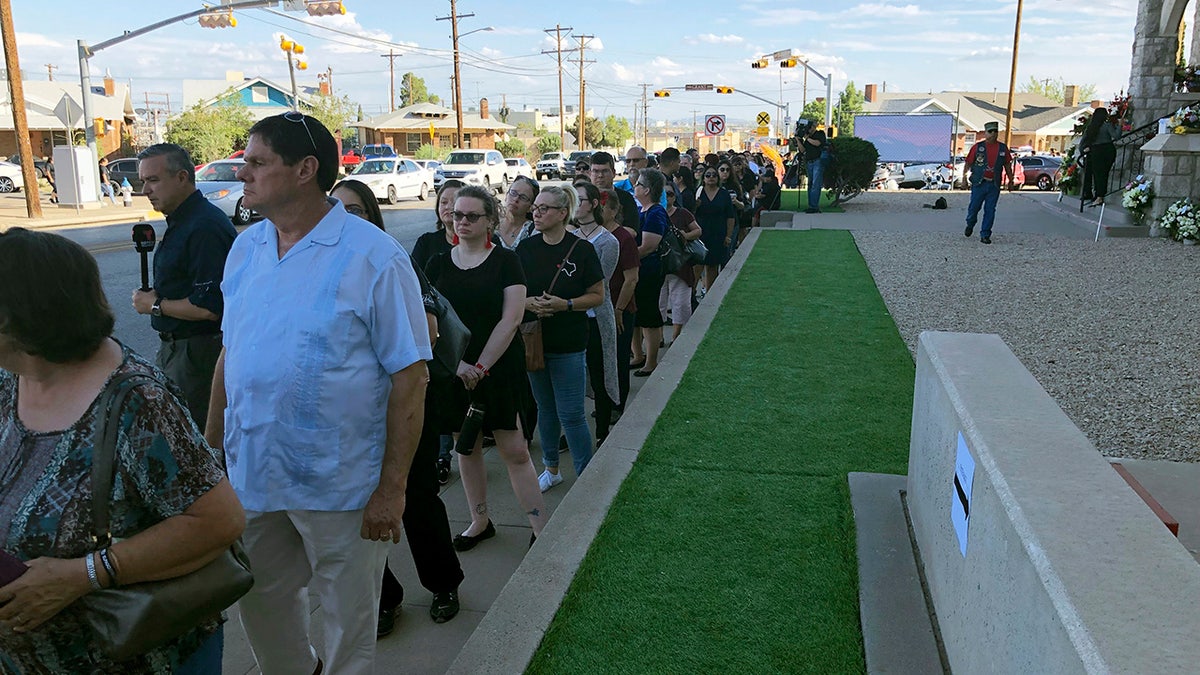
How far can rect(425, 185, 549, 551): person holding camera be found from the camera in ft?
13.9

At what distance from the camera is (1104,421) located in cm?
589

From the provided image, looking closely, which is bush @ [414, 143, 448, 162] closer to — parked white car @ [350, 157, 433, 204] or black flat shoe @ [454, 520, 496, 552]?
parked white car @ [350, 157, 433, 204]

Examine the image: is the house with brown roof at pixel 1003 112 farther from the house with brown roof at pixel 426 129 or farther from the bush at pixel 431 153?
the bush at pixel 431 153

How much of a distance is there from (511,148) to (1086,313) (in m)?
68.8

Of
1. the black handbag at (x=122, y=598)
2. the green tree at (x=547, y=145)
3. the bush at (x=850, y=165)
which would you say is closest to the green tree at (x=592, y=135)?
the green tree at (x=547, y=145)

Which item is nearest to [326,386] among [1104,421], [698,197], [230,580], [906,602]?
[230,580]

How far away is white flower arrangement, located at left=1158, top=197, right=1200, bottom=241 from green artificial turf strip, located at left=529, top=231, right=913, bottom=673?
8721 mm

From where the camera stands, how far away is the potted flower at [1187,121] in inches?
564

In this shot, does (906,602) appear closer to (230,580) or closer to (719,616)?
(719,616)

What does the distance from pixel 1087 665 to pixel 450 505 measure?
4.09 metres

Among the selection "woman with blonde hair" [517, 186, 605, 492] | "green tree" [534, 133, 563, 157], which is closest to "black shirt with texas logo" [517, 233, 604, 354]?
"woman with blonde hair" [517, 186, 605, 492]

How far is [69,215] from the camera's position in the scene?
81.5 ft

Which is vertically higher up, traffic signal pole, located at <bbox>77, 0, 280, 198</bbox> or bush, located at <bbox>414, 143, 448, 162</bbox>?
traffic signal pole, located at <bbox>77, 0, 280, 198</bbox>

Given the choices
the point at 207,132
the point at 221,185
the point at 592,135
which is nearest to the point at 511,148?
the point at 592,135
